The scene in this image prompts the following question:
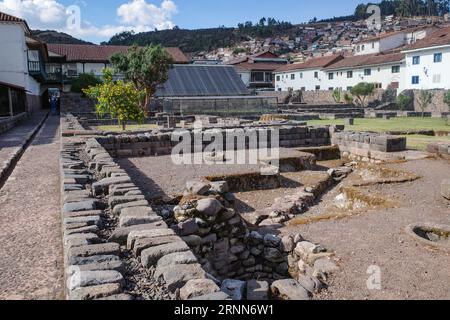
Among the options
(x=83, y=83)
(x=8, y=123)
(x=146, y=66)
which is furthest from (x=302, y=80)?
(x=8, y=123)

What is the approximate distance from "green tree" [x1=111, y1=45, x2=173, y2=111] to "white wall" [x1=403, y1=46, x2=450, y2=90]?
24.9 metres

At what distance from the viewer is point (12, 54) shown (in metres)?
32.2

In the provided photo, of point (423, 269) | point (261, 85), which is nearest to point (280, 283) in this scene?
point (423, 269)

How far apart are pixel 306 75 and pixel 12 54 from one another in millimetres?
37354

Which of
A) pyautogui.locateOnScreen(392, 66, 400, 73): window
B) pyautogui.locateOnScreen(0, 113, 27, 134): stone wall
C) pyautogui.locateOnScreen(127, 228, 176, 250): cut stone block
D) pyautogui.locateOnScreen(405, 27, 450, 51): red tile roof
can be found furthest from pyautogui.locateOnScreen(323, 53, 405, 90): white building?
pyautogui.locateOnScreen(127, 228, 176, 250): cut stone block

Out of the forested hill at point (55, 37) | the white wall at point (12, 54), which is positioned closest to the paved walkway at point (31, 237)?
the white wall at point (12, 54)

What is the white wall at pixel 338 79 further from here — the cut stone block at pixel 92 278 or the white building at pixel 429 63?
the cut stone block at pixel 92 278

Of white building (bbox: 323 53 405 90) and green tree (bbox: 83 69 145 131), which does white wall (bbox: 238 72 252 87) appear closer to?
white building (bbox: 323 53 405 90)

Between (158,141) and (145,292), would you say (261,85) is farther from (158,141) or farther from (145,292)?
(145,292)

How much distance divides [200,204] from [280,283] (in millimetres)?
1923

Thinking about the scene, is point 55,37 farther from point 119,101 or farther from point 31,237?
point 31,237

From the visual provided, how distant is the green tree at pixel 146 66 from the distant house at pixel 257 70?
Result: 29513 millimetres

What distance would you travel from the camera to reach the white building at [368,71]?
1777 inches

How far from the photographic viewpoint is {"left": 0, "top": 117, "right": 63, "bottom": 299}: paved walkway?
366 cm
